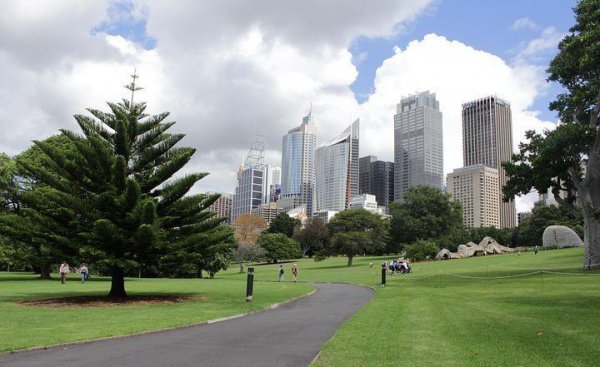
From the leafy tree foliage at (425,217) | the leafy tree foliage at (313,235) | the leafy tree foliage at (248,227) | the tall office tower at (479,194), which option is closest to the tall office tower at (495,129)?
the tall office tower at (479,194)

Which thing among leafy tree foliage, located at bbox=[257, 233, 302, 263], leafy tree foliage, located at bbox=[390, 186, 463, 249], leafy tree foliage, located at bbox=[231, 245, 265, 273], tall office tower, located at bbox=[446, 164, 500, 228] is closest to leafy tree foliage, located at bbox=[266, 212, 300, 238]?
leafy tree foliage, located at bbox=[257, 233, 302, 263]

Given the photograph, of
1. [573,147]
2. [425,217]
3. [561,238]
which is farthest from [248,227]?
[573,147]

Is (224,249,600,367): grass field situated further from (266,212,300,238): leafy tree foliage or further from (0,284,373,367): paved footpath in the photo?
(266,212,300,238): leafy tree foliage

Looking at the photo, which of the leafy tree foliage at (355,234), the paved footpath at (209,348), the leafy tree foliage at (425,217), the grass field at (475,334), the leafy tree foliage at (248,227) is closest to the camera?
the grass field at (475,334)

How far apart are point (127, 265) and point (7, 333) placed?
329 inches

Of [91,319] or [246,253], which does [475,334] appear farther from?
[246,253]

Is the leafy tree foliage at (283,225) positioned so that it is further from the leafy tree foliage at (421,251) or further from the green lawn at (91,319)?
the green lawn at (91,319)

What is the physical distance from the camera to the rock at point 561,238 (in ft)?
205

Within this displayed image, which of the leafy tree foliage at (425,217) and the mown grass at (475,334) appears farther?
the leafy tree foliage at (425,217)

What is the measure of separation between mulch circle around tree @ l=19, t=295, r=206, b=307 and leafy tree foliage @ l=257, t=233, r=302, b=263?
6094 cm

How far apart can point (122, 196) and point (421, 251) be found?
49553mm

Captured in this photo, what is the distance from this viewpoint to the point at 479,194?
171125mm

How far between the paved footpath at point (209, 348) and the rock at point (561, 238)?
198 ft

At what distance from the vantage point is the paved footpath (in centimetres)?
739
